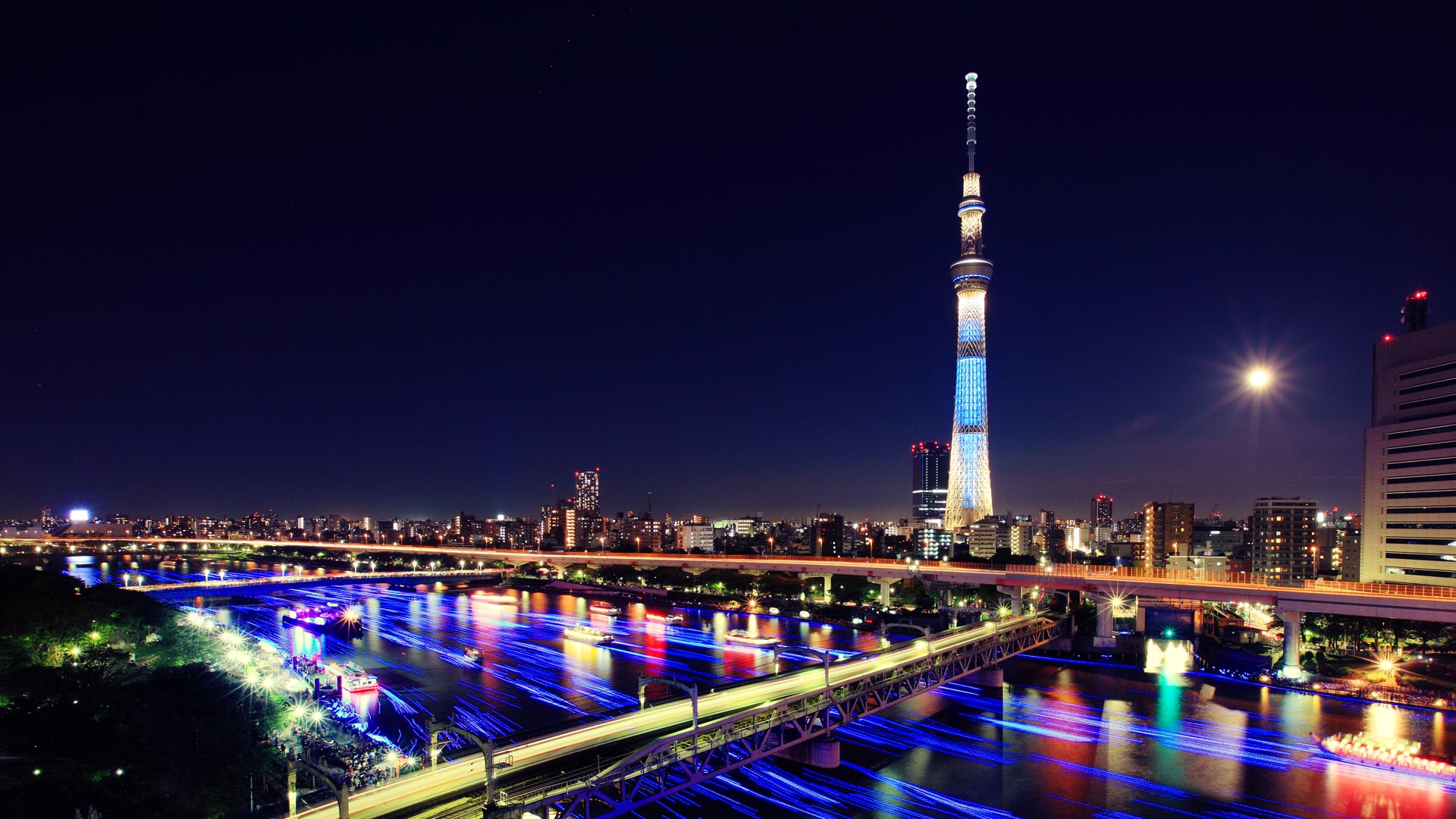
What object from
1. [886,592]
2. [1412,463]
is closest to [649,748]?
[886,592]

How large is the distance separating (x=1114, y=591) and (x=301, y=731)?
33.1 meters

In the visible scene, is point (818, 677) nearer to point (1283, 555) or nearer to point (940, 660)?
point (940, 660)

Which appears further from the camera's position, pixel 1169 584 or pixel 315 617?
pixel 315 617

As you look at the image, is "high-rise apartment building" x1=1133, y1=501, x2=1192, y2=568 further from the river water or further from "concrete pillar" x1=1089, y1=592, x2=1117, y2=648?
the river water

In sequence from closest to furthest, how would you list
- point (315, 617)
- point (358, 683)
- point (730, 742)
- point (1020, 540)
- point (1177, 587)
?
point (730, 742)
point (358, 683)
point (1177, 587)
point (315, 617)
point (1020, 540)

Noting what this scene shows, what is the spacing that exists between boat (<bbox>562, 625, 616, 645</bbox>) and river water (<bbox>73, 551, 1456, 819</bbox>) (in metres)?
0.68

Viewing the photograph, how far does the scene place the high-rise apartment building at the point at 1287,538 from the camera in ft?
230

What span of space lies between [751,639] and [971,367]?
6251 centimetres

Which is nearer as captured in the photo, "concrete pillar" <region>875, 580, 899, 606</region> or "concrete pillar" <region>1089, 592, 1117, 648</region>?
"concrete pillar" <region>1089, 592, 1117, 648</region>

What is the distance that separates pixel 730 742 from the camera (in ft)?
47.9

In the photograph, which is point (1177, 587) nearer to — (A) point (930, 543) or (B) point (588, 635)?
(B) point (588, 635)

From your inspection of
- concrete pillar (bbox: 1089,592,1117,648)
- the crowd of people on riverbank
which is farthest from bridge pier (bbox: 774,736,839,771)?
concrete pillar (bbox: 1089,592,1117,648)

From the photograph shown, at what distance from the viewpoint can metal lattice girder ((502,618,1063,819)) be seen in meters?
12.0

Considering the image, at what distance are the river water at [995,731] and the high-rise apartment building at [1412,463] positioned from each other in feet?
86.8
